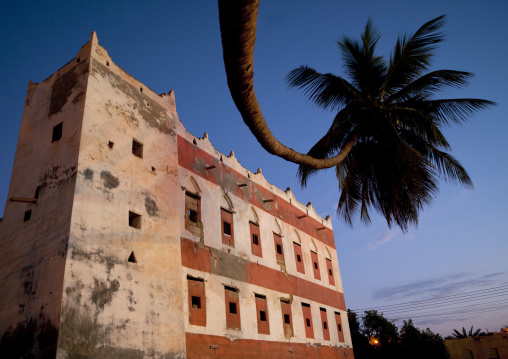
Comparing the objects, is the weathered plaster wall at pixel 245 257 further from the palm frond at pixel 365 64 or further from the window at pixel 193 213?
the palm frond at pixel 365 64

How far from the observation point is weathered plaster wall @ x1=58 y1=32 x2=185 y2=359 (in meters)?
9.88

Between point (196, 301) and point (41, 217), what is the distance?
17.5 ft

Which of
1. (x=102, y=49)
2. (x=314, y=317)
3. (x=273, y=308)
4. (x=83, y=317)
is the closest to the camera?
(x=83, y=317)

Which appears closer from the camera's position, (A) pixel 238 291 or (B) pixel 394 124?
(B) pixel 394 124

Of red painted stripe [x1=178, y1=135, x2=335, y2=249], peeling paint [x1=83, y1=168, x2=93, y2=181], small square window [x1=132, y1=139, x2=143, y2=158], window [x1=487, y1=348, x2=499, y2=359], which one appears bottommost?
window [x1=487, y1=348, x2=499, y2=359]

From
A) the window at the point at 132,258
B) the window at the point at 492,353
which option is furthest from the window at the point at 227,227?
the window at the point at 492,353

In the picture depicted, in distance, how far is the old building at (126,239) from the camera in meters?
10.0

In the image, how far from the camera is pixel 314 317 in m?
20.2

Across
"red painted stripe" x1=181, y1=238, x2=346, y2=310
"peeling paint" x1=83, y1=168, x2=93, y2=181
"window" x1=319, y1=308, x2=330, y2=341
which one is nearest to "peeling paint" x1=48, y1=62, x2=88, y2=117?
"peeling paint" x1=83, y1=168, x2=93, y2=181

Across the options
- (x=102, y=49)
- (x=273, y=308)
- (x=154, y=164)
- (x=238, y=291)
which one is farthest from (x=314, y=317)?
(x=102, y=49)

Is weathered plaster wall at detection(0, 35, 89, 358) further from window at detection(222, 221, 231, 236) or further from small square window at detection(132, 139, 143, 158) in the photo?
window at detection(222, 221, 231, 236)

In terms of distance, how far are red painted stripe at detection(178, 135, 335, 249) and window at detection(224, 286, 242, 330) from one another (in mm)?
4236

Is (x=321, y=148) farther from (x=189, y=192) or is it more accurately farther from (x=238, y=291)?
(x=238, y=291)

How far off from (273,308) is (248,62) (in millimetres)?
14825
